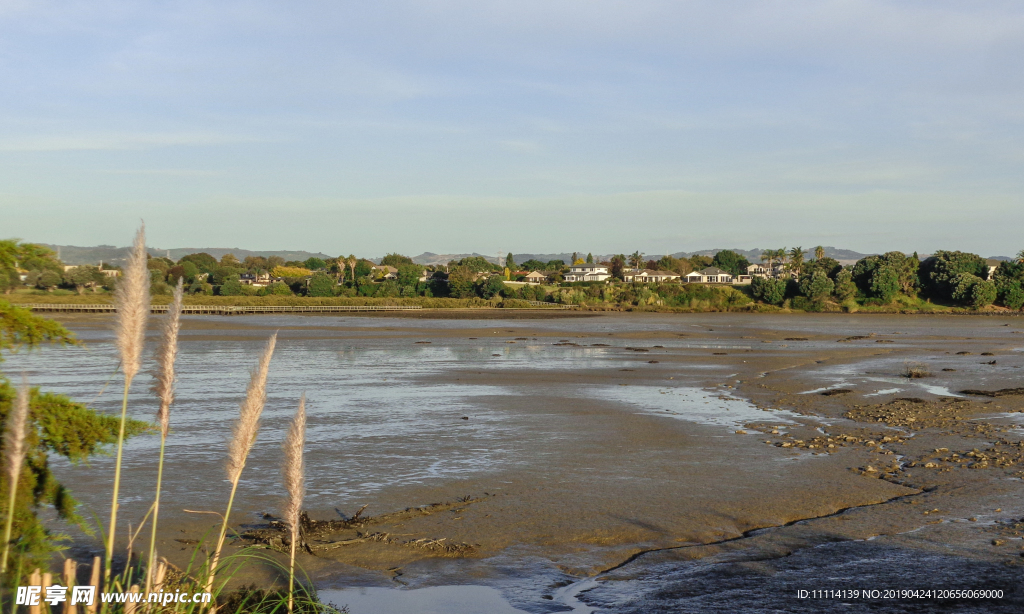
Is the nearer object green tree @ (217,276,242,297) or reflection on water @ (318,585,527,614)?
reflection on water @ (318,585,527,614)

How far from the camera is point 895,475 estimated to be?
14.4 meters

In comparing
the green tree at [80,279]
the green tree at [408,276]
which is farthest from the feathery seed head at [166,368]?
the green tree at [408,276]

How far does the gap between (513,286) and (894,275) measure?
6099cm

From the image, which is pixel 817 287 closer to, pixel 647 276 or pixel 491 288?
pixel 491 288

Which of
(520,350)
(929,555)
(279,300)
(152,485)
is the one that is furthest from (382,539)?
(279,300)

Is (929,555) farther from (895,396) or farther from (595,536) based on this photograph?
(895,396)

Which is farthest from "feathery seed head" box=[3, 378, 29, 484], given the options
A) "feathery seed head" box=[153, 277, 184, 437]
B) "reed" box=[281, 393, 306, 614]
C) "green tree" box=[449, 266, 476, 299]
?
"green tree" box=[449, 266, 476, 299]

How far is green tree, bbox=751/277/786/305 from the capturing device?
A: 382 ft

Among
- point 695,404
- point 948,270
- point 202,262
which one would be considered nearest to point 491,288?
point 948,270

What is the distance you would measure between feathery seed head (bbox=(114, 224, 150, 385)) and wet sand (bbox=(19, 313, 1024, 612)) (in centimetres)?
616

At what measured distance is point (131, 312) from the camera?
3.48 metres

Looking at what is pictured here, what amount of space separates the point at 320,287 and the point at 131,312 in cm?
13437

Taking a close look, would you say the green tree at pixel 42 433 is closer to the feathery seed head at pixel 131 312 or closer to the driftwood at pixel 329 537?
the feathery seed head at pixel 131 312

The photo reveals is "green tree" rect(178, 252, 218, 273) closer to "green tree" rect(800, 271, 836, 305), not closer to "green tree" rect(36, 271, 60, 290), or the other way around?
"green tree" rect(36, 271, 60, 290)
